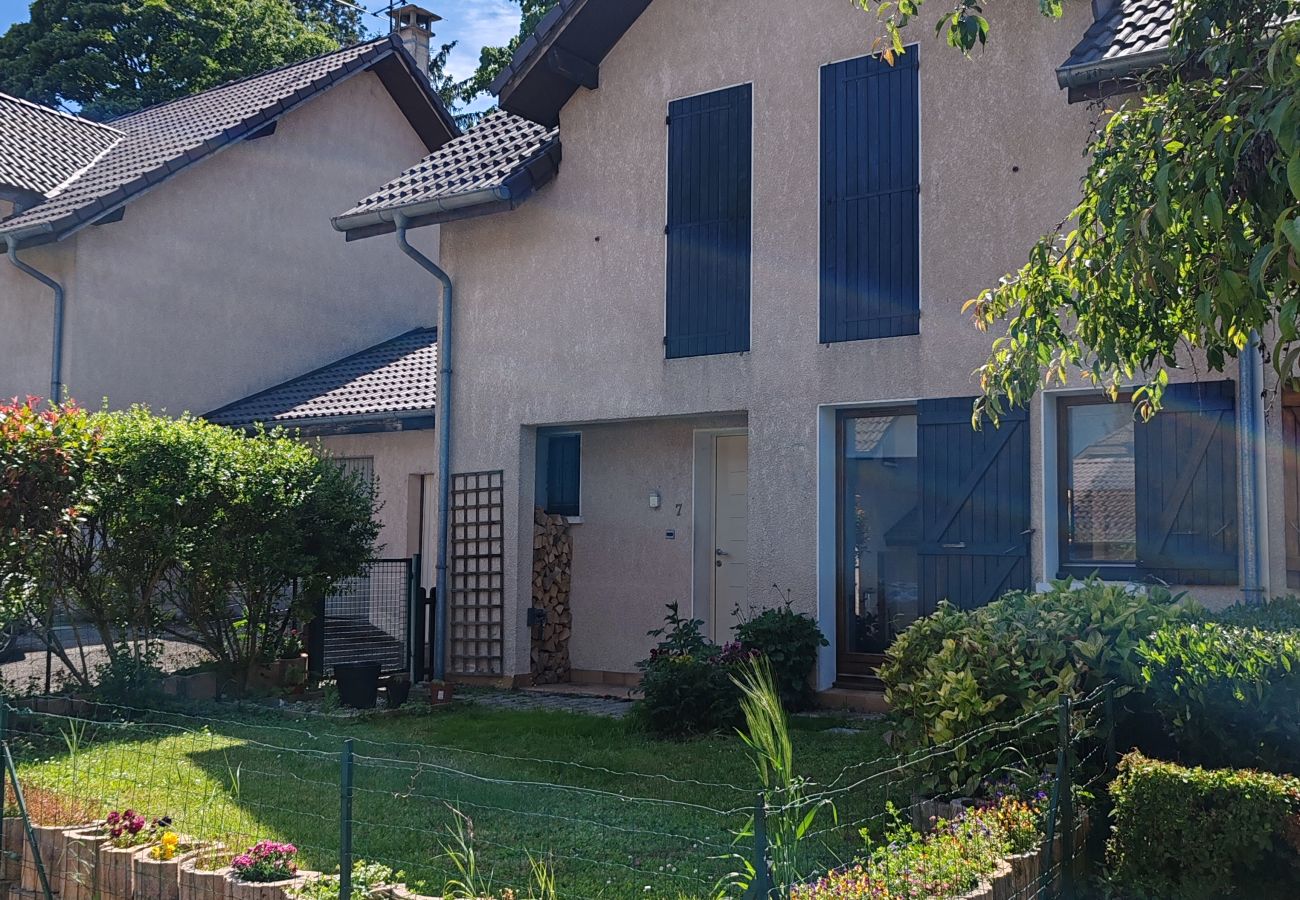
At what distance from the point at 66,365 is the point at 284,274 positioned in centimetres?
351

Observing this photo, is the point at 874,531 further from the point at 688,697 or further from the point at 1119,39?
the point at 1119,39

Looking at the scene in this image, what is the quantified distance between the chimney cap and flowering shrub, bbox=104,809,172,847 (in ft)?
57.7

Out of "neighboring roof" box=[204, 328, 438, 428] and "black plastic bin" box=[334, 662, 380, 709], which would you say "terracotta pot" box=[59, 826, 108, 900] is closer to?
"black plastic bin" box=[334, 662, 380, 709]

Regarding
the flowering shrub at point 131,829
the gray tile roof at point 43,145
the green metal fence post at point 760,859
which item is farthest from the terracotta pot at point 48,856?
the gray tile roof at point 43,145

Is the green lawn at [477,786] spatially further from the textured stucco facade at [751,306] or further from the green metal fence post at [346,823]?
the textured stucco facade at [751,306]

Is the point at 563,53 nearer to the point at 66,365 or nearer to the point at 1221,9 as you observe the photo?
the point at 1221,9

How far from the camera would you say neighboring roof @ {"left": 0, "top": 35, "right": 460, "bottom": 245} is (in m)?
15.3

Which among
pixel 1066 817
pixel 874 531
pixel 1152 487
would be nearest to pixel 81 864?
pixel 1066 817

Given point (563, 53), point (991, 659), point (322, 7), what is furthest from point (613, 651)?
point (322, 7)

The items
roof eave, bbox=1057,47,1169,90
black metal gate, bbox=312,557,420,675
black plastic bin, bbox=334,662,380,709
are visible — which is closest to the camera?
roof eave, bbox=1057,47,1169,90

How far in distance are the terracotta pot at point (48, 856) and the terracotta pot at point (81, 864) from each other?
0.04 m

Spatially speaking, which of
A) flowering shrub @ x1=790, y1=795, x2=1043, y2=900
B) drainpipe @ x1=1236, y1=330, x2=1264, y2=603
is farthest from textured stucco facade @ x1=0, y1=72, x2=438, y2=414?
flowering shrub @ x1=790, y1=795, x2=1043, y2=900

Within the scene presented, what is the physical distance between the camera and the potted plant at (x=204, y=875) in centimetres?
498

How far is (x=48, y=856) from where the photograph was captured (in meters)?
5.63
